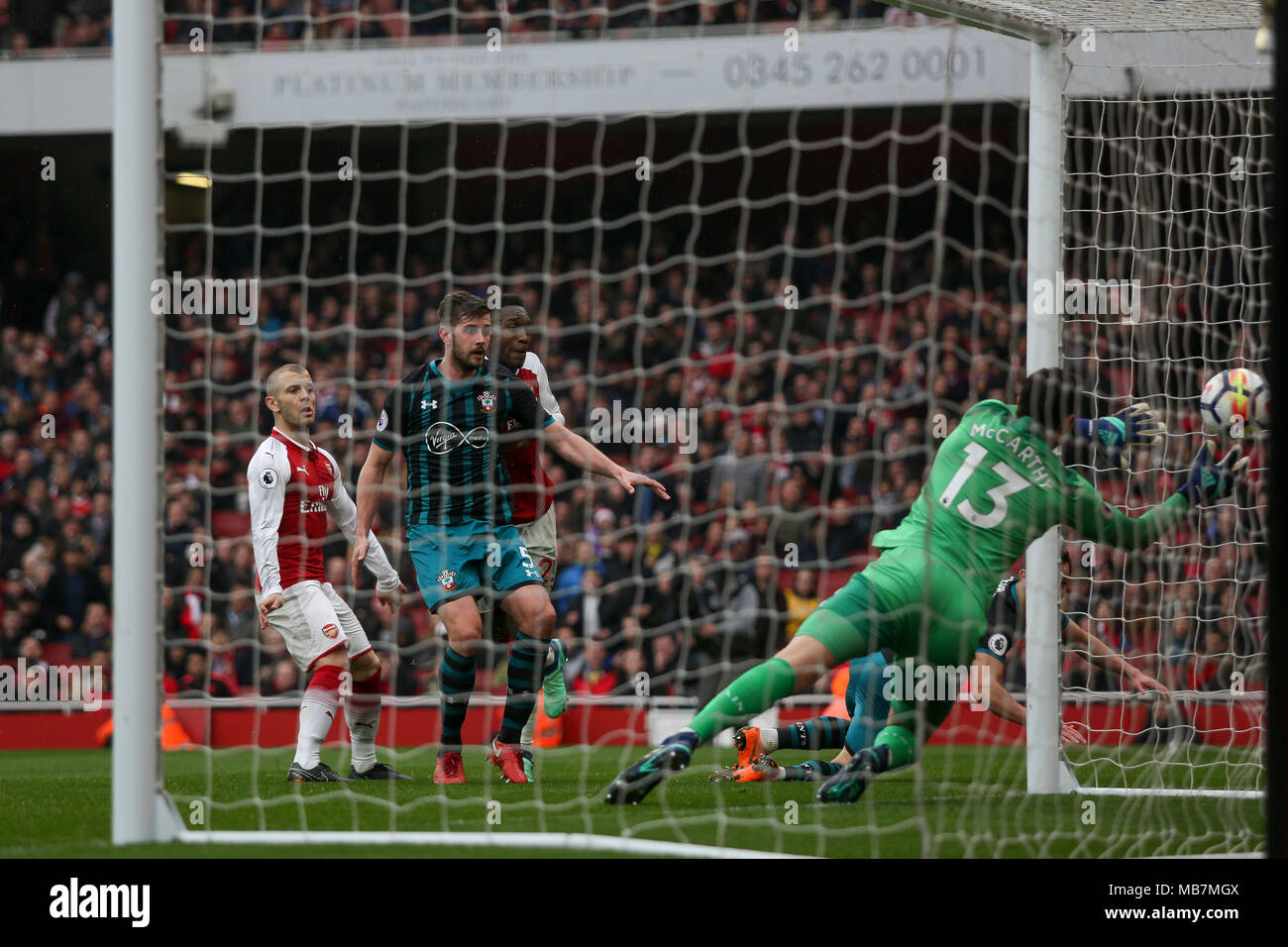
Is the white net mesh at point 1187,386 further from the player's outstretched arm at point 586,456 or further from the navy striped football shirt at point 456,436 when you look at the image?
the navy striped football shirt at point 456,436

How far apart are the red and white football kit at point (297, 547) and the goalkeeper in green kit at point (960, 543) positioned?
1840 millimetres

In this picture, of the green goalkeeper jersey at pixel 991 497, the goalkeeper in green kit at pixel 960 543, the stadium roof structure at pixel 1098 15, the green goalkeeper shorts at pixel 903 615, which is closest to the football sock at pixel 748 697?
the goalkeeper in green kit at pixel 960 543

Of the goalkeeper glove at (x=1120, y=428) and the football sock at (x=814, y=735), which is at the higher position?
the goalkeeper glove at (x=1120, y=428)

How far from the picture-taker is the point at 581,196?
1568cm

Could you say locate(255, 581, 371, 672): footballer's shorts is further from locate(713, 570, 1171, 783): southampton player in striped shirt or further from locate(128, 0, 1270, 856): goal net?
locate(713, 570, 1171, 783): southampton player in striped shirt

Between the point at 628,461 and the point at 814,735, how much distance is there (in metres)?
8.06

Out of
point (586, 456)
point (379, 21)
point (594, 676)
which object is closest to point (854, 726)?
point (586, 456)

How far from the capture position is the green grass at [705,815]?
4492 millimetres

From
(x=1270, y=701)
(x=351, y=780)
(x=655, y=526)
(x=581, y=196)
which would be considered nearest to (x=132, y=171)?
(x=351, y=780)

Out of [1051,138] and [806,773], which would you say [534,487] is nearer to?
[806,773]

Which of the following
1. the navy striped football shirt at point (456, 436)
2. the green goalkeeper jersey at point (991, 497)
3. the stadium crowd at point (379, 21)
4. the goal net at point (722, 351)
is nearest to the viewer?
the green goalkeeper jersey at point (991, 497)

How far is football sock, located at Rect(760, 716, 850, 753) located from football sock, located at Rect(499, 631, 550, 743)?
3.18 feet
